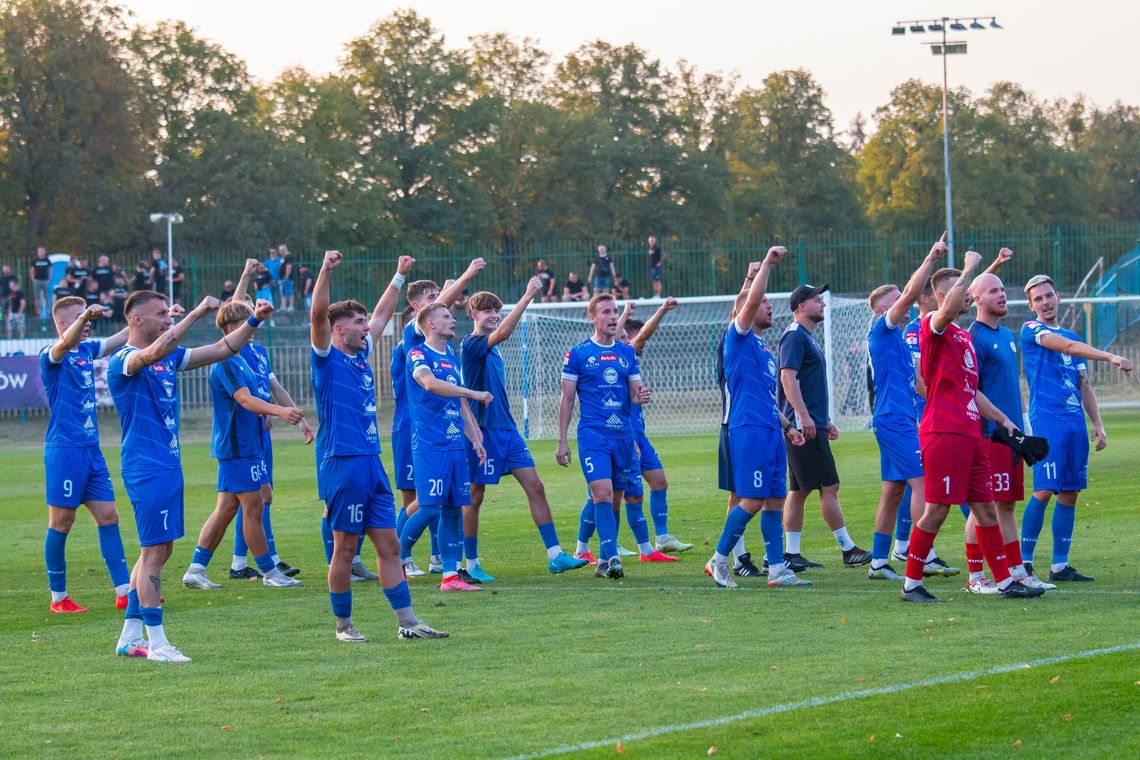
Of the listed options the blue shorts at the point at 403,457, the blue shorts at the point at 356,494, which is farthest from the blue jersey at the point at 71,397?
the blue shorts at the point at 356,494

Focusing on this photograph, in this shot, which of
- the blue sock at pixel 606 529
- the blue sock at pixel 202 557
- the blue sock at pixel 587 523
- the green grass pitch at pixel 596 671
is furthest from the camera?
the blue sock at pixel 587 523

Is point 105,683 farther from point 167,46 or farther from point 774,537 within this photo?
point 167,46

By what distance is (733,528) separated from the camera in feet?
34.9

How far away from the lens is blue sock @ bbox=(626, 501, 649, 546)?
12.5m

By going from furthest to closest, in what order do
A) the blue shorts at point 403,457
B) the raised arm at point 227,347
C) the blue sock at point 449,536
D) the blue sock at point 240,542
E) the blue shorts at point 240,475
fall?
1. the blue sock at point 240,542
2. the blue shorts at point 403,457
3. the blue shorts at point 240,475
4. the blue sock at point 449,536
5. the raised arm at point 227,347

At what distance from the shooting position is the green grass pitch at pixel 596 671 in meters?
6.29

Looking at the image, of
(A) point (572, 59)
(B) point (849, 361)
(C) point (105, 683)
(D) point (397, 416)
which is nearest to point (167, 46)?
(A) point (572, 59)

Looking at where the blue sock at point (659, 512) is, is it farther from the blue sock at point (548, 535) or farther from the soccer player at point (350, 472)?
the soccer player at point (350, 472)

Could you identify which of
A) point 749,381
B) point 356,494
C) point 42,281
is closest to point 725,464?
point 749,381

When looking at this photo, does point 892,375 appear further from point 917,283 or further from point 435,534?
point 435,534

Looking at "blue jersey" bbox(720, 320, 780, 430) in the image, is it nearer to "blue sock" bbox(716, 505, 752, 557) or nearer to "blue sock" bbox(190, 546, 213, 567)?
"blue sock" bbox(716, 505, 752, 557)

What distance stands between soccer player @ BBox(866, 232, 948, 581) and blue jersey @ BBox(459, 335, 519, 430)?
9.15ft

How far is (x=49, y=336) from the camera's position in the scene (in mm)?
35656

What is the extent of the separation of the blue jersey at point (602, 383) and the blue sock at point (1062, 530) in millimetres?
3235
